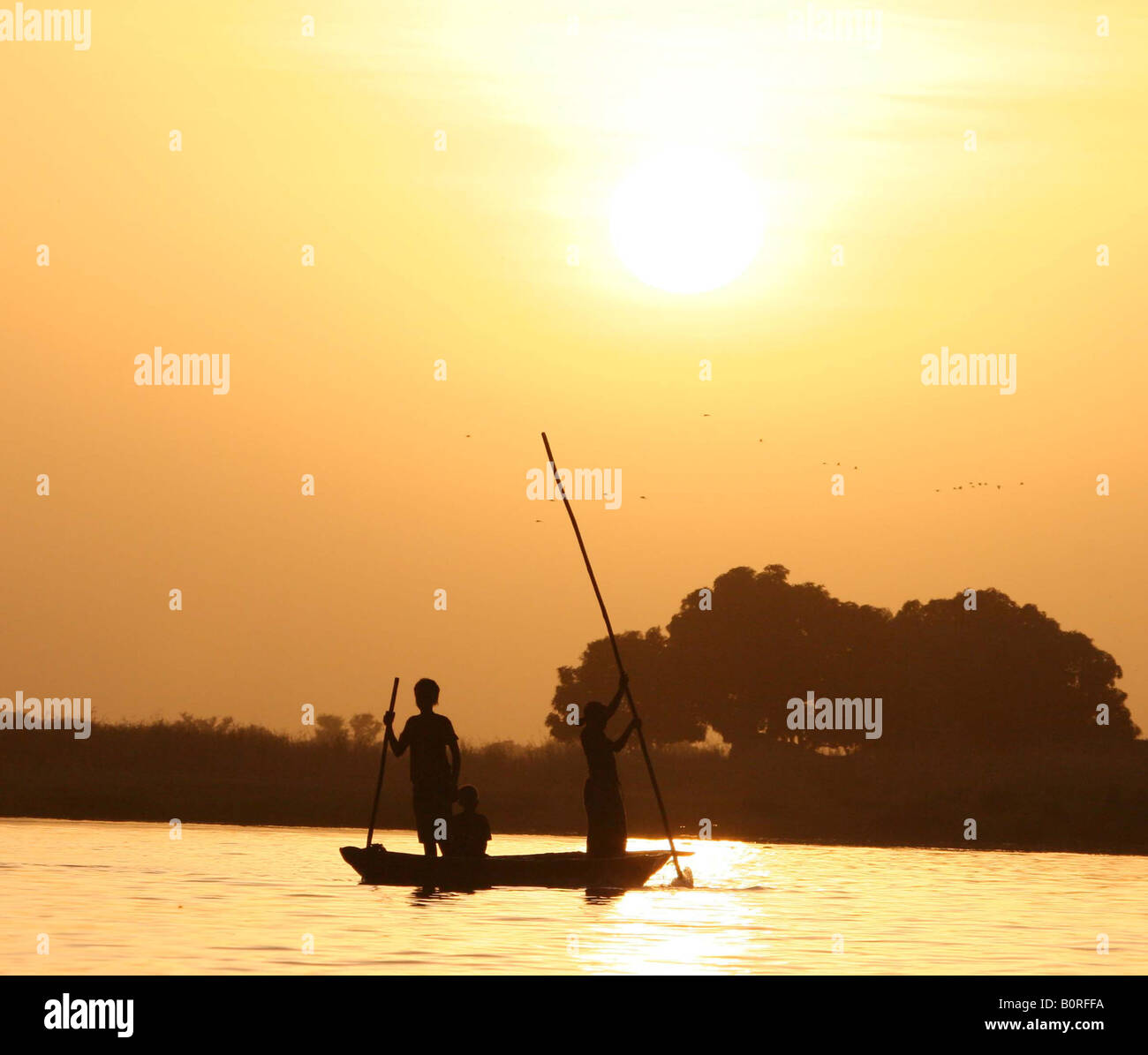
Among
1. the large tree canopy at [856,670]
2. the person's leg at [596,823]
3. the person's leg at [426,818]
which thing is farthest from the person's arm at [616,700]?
the large tree canopy at [856,670]

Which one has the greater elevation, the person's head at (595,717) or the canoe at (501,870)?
the person's head at (595,717)

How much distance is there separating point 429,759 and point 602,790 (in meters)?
2.05

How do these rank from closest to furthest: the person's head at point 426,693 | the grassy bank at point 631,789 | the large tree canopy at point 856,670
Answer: the person's head at point 426,693
the grassy bank at point 631,789
the large tree canopy at point 856,670

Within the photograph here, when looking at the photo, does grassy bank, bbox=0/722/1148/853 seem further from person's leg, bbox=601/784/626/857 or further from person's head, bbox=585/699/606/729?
person's head, bbox=585/699/606/729

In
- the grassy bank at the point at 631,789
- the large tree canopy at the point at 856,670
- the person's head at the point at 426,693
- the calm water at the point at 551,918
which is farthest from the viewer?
the large tree canopy at the point at 856,670

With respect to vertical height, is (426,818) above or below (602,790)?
below

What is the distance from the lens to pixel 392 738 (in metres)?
23.1

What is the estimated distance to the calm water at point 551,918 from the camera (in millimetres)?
16219

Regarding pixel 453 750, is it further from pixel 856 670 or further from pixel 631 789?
pixel 856 670
